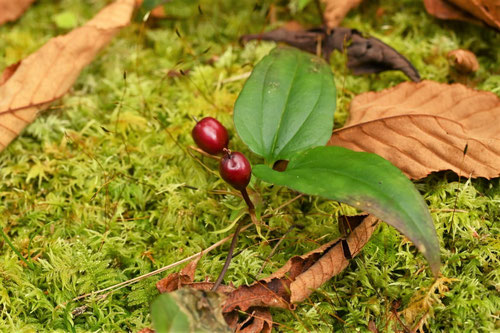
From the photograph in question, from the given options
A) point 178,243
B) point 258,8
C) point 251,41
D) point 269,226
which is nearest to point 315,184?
point 269,226

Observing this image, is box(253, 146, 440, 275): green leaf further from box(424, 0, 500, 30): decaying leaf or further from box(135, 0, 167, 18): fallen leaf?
box(135, 0, 167, 18): fallen leaf

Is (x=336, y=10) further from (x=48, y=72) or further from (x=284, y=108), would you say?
(x=48, y=72)

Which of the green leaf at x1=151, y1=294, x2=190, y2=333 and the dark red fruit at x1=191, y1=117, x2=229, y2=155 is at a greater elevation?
the dark red fruit at x1=191, y1=117, x2=229, y2=155

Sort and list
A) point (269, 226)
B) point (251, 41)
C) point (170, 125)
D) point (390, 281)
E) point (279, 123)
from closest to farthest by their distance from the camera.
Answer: point (390, 281) < point (269, 226) < point (279, 123) < point (170, 125) < point (251, 41)

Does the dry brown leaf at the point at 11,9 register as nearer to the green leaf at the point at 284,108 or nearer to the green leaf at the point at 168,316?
the green leaf at the point at 284,108

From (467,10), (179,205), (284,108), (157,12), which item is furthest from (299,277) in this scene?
(157,12)

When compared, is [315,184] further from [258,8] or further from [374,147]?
[258,8]

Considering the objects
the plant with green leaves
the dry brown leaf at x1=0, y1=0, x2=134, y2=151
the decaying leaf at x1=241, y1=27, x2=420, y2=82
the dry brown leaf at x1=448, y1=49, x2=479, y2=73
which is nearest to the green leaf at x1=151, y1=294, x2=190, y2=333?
the plant with green leaves
